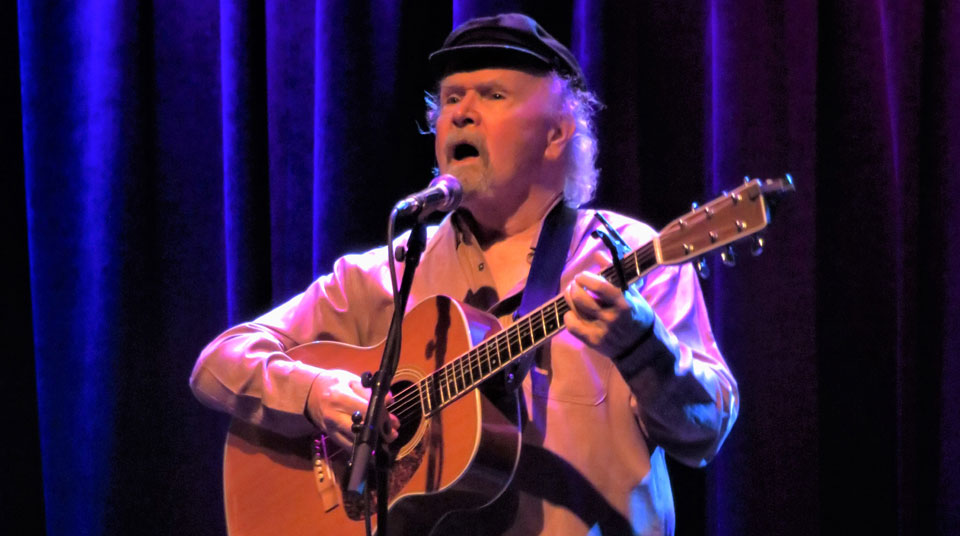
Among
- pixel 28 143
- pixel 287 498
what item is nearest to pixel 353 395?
pixel 287 498

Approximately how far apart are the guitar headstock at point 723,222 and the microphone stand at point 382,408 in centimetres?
47

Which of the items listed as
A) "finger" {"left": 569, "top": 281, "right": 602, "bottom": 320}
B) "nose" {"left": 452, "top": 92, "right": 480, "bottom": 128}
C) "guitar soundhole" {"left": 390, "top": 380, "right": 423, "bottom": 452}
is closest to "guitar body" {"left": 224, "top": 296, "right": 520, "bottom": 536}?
"guitar soundhole" {"left": 390, "top": 380, "right": 423, "bottom": 452}

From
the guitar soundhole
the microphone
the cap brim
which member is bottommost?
the guitar soundhole

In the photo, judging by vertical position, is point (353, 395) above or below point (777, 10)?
below

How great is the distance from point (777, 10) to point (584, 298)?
49.0 inches

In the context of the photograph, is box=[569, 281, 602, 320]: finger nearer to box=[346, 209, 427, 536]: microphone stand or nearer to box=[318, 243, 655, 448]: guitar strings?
box=[318, 243, 655, 448]: guitar strings

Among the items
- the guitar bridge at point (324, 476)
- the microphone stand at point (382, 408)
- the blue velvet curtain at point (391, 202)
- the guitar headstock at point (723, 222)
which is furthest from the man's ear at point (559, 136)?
the guitar bridge at point (324, 476)

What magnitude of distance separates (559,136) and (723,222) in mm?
794

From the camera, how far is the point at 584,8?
→ 2461 mm

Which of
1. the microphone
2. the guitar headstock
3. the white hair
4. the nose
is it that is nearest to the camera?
the guitar headstock

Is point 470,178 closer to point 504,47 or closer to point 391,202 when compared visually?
point 504,47

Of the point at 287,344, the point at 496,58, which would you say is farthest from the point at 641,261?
the point at 287,344

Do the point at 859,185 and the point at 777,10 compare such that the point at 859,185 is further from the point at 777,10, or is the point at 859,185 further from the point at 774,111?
the point at 777,10

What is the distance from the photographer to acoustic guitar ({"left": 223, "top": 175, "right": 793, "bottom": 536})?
1481 millimetres
